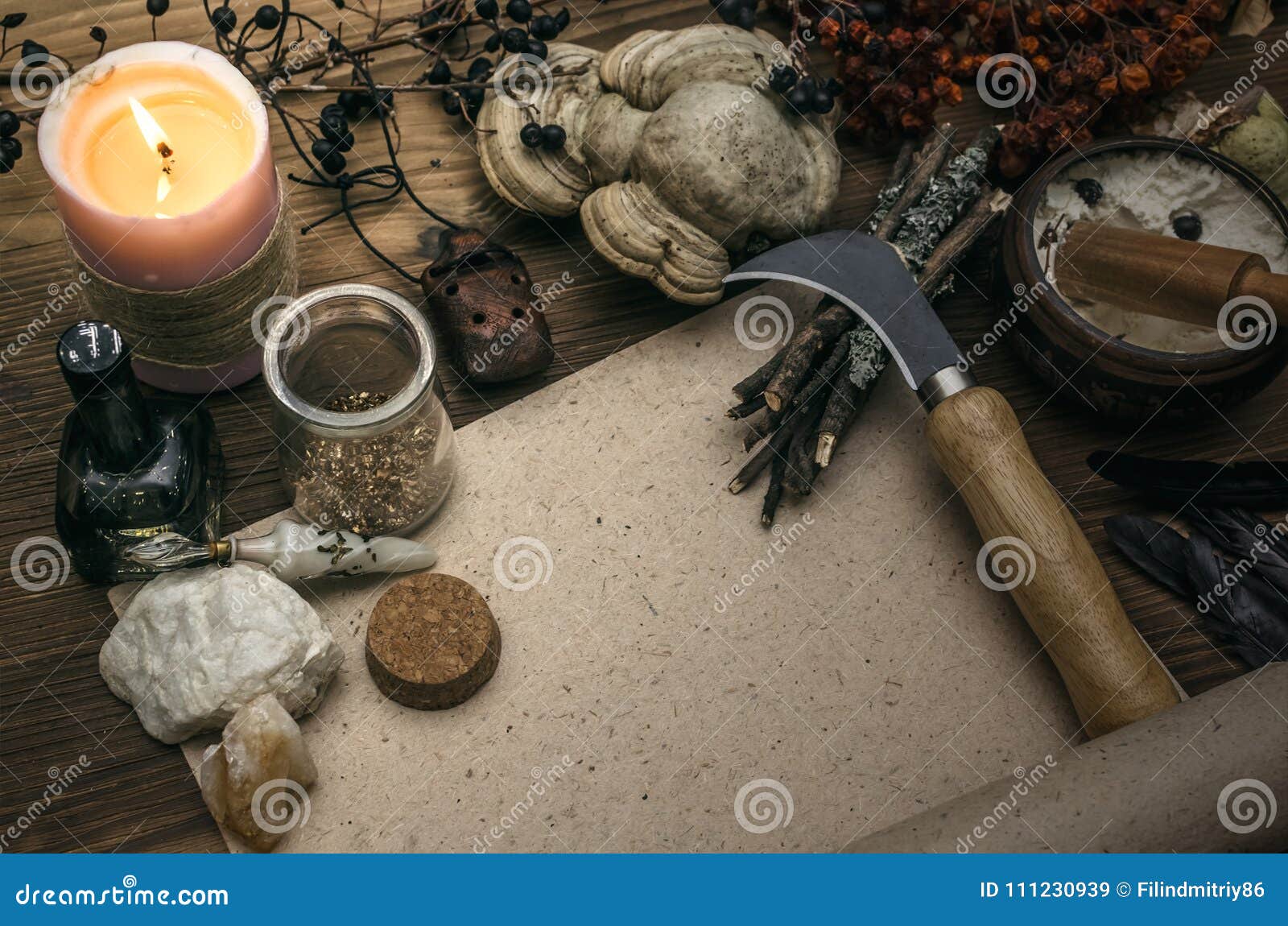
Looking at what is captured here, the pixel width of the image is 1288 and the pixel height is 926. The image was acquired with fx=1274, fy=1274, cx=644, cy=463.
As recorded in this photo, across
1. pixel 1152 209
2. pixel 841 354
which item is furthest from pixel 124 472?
pixel 1152 209

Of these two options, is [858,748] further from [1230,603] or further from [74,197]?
[74,197]

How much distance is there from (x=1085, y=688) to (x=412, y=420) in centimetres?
71

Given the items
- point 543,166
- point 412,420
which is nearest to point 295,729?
point 412,420

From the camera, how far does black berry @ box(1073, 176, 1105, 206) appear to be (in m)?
1.36

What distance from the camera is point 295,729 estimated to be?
1202mm

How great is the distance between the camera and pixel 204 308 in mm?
1224
